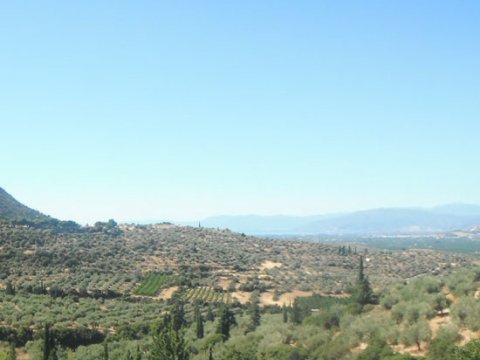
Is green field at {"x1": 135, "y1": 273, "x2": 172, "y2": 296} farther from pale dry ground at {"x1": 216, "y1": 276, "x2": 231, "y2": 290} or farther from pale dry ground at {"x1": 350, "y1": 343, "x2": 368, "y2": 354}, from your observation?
pale dry ground at {"x1": 350, "y1": 343, "x2": 368, "y2": 354}

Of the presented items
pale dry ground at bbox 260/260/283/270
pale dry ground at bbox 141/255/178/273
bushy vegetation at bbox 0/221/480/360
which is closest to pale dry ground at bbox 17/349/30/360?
bushy vegetation at bbox 0/221/480/360

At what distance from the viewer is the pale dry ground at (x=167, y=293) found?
339ft

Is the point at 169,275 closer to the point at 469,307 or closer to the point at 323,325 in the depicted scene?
the point at 323,325

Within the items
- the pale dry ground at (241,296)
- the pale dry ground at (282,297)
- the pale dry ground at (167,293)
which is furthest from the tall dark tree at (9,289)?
the pale dry ground at (282,297)

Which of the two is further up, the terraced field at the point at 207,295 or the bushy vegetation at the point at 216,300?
the bushy vegetation at the point at 216,300

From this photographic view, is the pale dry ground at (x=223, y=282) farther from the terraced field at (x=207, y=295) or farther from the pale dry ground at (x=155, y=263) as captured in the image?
the pale dry ground at (x=155, y=263)

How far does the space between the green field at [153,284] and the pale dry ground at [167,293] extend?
1301 mm

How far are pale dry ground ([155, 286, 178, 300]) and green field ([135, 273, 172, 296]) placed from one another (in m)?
1.30

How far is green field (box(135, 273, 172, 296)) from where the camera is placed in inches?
4144

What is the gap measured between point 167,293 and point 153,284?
6.61 metres

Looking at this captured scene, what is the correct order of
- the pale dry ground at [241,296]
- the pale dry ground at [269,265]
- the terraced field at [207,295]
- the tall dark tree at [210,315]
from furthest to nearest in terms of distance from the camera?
the pale dry ground at [269,265]
the pale dry ground at [241,296]
the terraced field at [207,295]
the tall dark tree at [210,315]

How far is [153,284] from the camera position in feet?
372

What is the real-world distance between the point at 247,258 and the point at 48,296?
82.8m

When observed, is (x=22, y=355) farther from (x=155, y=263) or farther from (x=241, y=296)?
(x=155, y=263)
